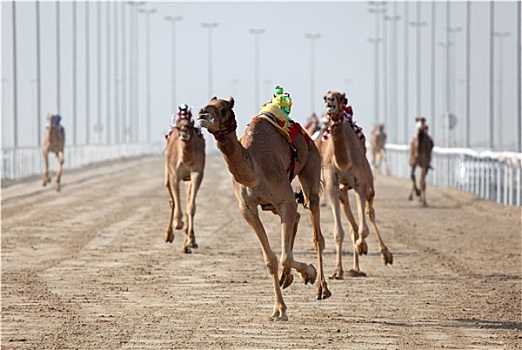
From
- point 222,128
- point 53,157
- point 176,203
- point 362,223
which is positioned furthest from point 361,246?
point 53,157

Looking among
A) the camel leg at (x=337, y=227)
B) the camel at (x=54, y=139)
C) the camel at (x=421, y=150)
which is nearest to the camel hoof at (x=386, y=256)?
the camel leg at (x=337, y=227)

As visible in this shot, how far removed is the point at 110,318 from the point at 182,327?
87 cm

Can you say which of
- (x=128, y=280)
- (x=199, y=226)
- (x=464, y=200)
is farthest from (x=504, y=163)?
(x=128, y=280)

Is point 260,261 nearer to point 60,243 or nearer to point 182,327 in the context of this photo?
point 60,243

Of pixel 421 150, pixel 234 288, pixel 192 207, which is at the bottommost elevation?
pixel 234 288

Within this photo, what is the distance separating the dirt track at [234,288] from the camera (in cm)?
1081

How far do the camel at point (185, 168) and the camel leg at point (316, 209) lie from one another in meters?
5.13

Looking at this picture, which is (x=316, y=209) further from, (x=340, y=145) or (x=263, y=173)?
(x=340, y=145)

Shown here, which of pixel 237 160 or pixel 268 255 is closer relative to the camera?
pixel 237 160

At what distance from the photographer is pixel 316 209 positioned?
13.2 m

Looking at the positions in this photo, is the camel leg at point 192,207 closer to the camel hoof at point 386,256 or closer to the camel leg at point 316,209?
the camel hoof at point 386,256

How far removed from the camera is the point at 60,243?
65.0ft

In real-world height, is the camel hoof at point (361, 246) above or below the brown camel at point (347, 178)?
below

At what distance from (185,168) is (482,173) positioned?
16.6 metres
